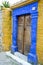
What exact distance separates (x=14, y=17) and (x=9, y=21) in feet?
2.73

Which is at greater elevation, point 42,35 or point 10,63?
point 42,35

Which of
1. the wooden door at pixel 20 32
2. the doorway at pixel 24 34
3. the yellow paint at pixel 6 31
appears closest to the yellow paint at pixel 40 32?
the doorway at pixel 24 34

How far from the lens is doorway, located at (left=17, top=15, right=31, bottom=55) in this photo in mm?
9492

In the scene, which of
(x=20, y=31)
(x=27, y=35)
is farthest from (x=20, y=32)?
(x=27, y=35)

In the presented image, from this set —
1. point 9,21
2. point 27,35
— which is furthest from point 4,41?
point 27,35

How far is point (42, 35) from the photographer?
8195 mm

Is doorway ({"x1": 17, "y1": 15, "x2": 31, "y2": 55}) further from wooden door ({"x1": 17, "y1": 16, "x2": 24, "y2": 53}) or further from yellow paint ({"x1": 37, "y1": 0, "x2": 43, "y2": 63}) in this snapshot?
yellow paint ({"x1": 37, "y1": 0, "x2": 43, "y2": 63})

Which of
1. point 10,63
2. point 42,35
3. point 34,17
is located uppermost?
point 34,17

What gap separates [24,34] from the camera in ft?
32.6

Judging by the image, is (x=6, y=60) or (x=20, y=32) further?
(x=20, y=32)

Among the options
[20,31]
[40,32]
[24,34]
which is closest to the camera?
[40,32]

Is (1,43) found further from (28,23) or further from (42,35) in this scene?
(42,35)

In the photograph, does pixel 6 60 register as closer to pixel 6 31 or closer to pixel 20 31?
pixel 20 31

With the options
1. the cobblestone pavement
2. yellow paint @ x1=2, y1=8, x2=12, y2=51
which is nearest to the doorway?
the cobblestone pavement
